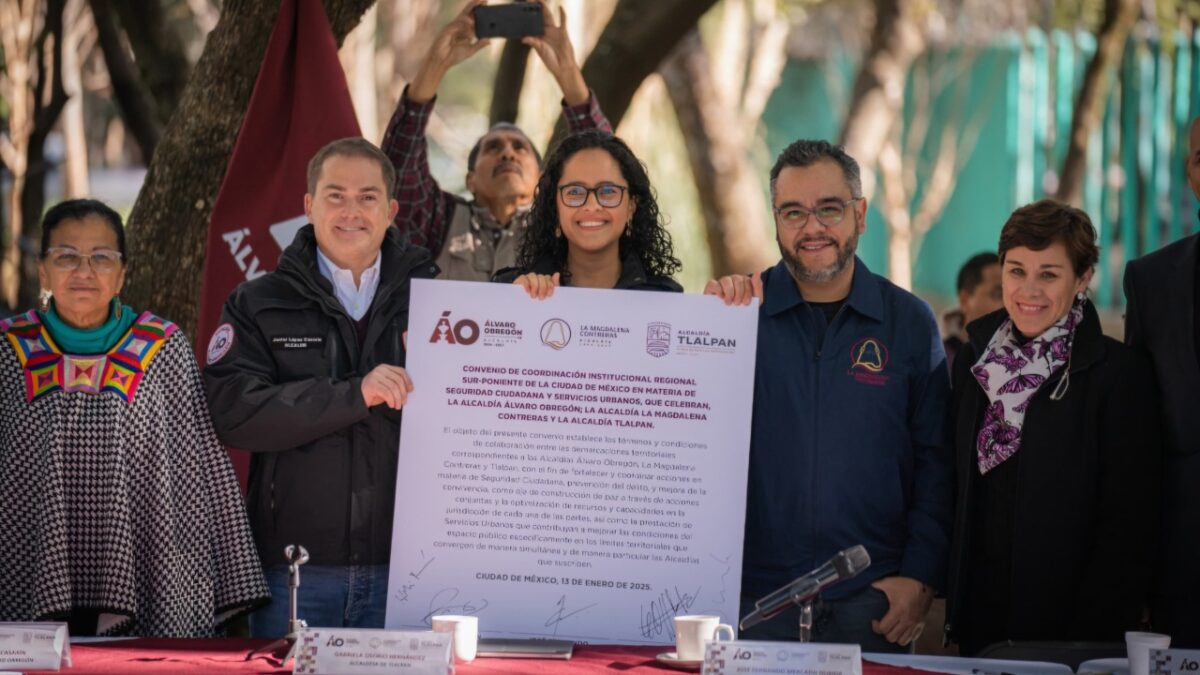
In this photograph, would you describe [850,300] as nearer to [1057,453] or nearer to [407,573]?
[1057,453]

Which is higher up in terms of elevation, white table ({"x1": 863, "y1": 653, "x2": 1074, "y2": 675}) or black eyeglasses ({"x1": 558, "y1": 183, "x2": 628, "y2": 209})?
black eyeglasses ({"x1": 558, "y1": 183, "x2": 628, "y2": 209})

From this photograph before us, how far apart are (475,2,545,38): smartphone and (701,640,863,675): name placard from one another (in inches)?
126

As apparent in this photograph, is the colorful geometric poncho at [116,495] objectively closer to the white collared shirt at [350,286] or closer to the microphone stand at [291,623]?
the white collared shirt at [350,286]

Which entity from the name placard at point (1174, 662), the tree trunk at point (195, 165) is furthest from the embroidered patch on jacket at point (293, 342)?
the name placard at point (1174, 662)

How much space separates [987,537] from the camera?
486cm

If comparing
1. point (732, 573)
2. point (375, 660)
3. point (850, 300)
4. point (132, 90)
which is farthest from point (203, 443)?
point (132, 90)

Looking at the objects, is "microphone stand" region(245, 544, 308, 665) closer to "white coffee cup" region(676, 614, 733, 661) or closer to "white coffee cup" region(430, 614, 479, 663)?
"white coffee cup" region(430, 614, 479, 663)

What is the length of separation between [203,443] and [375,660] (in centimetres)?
132

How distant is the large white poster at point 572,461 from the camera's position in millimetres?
4742

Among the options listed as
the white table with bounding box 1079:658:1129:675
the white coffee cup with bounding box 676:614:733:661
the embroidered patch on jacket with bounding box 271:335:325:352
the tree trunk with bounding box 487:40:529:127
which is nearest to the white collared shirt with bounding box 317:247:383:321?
the embroidered patch on jacket with bounding box 271:335:325:352

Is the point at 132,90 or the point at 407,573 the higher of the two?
the point at 132,90

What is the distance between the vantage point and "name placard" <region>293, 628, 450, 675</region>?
3.83 meters

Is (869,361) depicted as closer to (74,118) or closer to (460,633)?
(460,633)

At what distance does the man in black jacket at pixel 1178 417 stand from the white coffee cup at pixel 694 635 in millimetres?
1626
